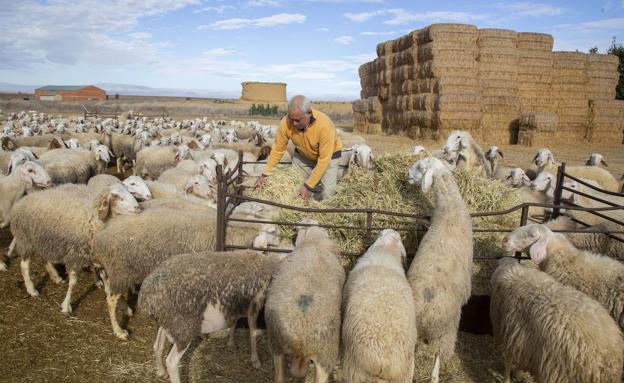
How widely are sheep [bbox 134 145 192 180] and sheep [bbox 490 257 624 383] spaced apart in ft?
29.6

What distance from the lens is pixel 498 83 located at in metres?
16.5

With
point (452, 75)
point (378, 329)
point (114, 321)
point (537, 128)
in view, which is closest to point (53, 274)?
point (114, 321)

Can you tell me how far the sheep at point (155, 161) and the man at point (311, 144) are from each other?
588 cm

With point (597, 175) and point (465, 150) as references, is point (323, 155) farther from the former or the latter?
point (597, 175)

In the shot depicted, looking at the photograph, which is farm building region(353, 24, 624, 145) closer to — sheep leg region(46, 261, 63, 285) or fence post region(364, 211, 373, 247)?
fence post region(364, 211, 373, 247)

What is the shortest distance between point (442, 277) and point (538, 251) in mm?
1176

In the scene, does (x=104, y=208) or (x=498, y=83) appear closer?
(x=104, y=208)

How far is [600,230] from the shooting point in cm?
520

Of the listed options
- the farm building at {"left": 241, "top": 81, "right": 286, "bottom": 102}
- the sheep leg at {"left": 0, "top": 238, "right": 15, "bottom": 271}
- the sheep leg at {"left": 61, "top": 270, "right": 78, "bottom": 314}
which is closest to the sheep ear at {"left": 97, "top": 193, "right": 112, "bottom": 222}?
the sheep leg at {"left": 61, "top": 270, "right": 78, "bottom": 314}

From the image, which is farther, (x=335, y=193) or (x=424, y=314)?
(x=335, y=193)

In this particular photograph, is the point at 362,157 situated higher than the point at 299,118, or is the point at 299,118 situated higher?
the point at 299,118

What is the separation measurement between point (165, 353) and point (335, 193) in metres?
2.86

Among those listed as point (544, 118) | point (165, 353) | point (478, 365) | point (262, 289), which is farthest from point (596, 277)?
point (544, 118)

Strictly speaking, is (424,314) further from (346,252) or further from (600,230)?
(600,230)
